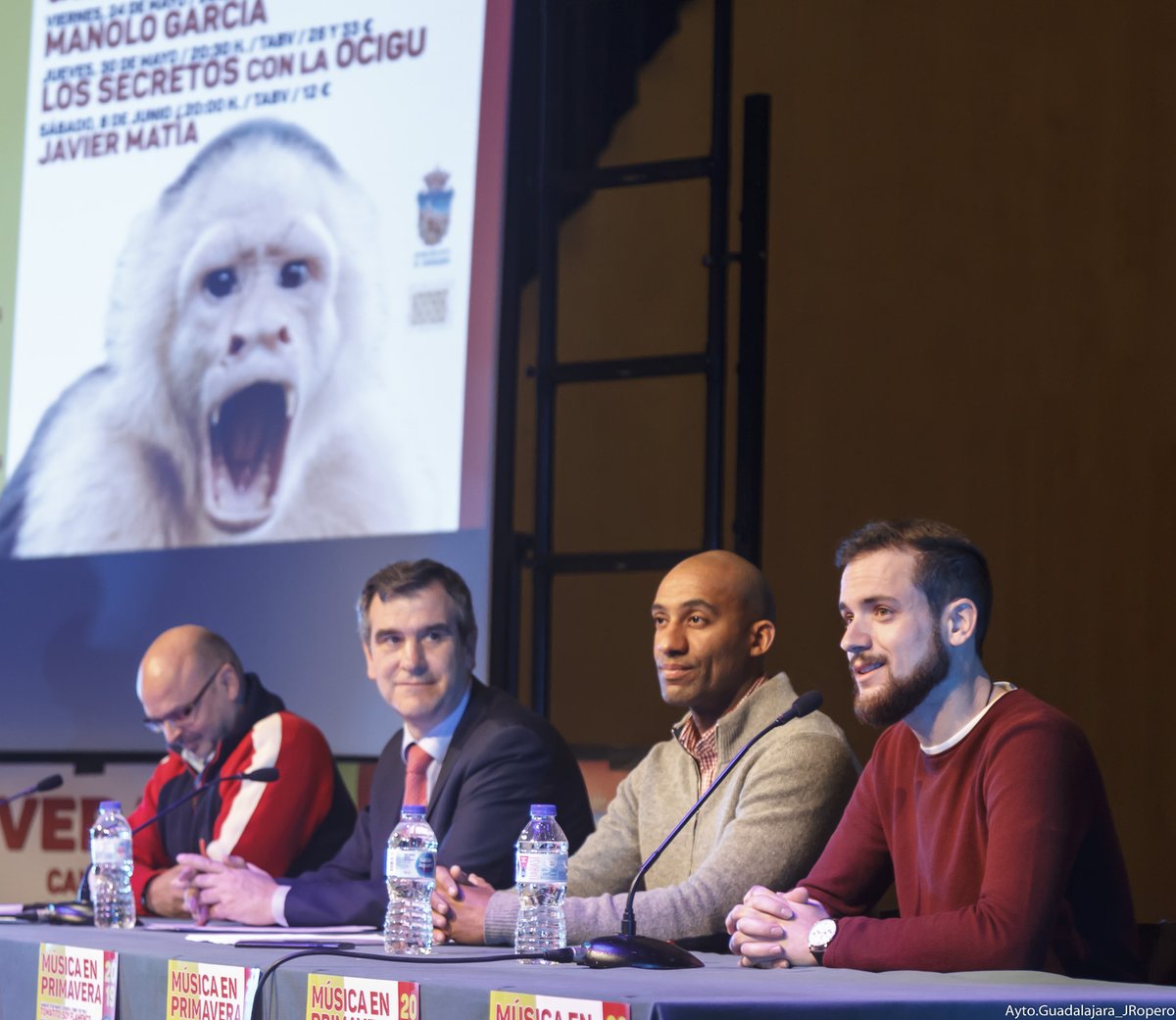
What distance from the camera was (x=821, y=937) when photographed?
7.14ft

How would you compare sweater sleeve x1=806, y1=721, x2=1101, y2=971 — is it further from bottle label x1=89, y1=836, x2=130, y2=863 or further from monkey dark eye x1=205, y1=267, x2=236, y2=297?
monkey dark eye x1=205, y1=267, x2=236, y2=297

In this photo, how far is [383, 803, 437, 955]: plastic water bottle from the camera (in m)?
2.44

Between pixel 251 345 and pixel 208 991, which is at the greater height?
pixel 251 345

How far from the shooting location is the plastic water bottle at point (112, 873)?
305cm

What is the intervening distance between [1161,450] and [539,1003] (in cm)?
300

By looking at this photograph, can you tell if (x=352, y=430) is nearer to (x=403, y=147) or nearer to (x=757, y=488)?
(x=403, y=147)

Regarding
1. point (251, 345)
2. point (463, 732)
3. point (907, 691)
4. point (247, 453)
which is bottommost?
point (463, 732)

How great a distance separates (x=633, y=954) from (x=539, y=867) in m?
0.48

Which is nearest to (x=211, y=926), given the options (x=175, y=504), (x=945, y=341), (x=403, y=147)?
(x=175, y=504)

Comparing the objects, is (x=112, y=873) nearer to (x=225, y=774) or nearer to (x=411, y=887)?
(x=225, y=774)

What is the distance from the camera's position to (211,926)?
299 cm

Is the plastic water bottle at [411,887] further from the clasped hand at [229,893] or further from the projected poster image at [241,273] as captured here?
the projected poster image at [241,273]

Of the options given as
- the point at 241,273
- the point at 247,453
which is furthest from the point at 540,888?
the point at 241,273

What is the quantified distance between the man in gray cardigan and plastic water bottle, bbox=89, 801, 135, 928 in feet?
2.27
